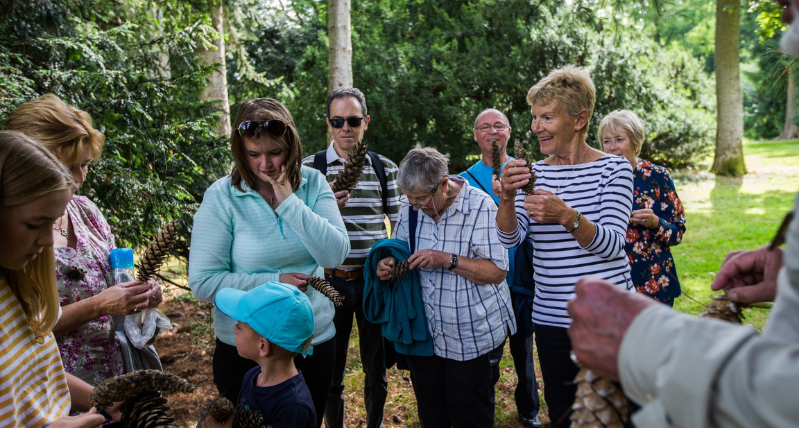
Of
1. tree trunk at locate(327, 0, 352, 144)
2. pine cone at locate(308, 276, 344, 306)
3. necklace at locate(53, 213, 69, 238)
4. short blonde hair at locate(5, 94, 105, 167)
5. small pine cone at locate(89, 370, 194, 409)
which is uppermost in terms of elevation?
tree trunk at locate(327, 0, 352, 144)

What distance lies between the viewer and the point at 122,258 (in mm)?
2809

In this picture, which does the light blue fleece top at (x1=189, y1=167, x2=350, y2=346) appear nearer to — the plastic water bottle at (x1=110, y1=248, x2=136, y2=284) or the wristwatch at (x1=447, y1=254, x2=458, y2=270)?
the plastic water bottle at (x1=110, y1=248, x2=136, y2=284)

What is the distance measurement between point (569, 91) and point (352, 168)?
1.32 m

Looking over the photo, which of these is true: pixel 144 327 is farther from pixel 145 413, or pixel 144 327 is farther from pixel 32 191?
pixel 32 191

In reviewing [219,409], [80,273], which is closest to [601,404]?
[219,409]

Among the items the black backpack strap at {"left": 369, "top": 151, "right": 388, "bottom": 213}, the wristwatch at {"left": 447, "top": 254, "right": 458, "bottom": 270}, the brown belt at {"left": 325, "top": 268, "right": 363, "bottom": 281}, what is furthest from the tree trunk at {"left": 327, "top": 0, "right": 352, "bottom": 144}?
the wristwatch at {"left": 447, "top": 254, "right": 458, "bottom": 270}

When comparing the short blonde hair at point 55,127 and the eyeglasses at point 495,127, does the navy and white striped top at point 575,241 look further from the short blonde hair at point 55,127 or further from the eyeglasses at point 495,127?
the short blonde hair at point 55,127

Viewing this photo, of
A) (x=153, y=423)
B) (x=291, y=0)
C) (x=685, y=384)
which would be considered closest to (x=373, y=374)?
(x=153, y=423)

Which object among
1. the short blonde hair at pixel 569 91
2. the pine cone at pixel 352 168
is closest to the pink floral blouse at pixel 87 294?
the pine cone at pixel 352 168

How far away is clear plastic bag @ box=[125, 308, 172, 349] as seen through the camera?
282 centimetres

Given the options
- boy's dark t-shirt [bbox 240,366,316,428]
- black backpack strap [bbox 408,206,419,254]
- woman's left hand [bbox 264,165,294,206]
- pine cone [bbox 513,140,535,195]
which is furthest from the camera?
black backpack strap [bbox 408,206,419,254]

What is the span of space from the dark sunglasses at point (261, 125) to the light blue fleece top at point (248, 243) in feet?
0.92

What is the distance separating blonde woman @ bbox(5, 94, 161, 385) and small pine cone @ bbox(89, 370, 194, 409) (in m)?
0.65

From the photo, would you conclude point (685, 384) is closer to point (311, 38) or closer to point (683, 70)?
point (311, 38)
